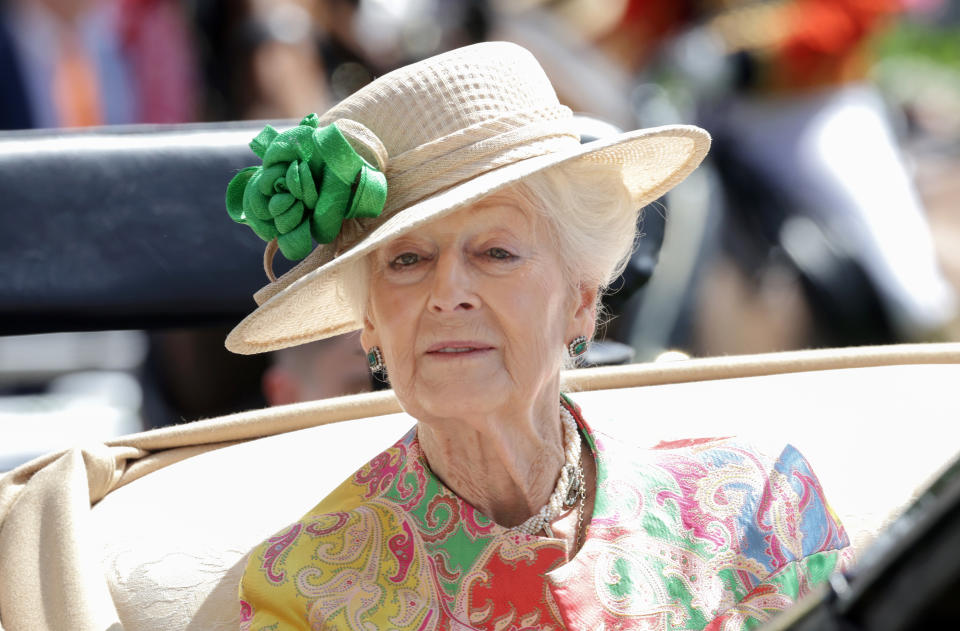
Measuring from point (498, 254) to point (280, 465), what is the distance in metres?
0.63

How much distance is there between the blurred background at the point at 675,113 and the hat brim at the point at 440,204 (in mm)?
1937

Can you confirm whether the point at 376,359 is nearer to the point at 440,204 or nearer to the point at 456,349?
the point at 456,349

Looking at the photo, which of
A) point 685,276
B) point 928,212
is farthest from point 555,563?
point 928,212

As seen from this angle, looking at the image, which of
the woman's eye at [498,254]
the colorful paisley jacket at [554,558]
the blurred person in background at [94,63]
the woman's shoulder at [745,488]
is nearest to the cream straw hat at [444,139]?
the woman's eye at [498,254]

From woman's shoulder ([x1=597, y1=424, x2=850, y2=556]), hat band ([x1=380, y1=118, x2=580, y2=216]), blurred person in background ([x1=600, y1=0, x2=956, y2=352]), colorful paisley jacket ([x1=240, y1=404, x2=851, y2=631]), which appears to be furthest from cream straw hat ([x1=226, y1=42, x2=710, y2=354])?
blurred person in background ([x1=600, y1=0, x2=956, y2=352])

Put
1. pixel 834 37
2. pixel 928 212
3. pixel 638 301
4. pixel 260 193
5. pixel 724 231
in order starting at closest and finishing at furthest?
pixel 260 193 < pixel 638 301 < pixel 724 231 < pixel 834 37 < pixel 928 212

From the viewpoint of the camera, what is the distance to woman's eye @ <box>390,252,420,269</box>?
78.4 inches

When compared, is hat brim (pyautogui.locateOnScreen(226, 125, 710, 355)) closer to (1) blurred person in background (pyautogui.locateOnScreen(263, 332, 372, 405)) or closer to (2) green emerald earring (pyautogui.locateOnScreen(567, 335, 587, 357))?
(2) green emerald earring (pyautogui.locateOnScreen(567, 335, 587, 357))

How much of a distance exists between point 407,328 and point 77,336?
424 centimetres

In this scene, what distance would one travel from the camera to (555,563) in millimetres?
1942

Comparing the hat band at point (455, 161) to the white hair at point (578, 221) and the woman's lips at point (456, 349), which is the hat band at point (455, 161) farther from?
the woman's lips at point (456, 349)

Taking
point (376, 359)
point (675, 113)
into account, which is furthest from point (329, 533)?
point (675, 113)

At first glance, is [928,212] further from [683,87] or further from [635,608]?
[635,608]

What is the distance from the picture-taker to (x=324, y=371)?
3.03m
